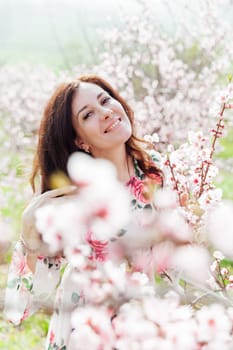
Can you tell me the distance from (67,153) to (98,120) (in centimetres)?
9

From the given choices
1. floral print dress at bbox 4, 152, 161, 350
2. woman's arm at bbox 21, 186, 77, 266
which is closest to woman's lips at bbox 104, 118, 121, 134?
floral print dress at bbox 4, 152, 161, 350

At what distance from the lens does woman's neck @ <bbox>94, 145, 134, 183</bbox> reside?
1.29 meters

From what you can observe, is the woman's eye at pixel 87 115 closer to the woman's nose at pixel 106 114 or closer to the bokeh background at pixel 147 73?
the woman's nose at pixel 106 114

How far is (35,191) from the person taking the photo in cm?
132

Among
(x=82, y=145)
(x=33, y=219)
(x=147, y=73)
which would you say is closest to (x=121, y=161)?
(x=82, y=145)

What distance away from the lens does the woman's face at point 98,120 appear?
48.5 inches

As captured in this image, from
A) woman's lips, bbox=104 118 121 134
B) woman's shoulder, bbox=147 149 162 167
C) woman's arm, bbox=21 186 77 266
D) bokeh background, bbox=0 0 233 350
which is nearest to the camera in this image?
woman's arm, bbox=21 186 77 266

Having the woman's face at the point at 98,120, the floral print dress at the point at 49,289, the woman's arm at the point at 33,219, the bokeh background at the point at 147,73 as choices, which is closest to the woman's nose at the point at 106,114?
the woman's face at the point at 98,120

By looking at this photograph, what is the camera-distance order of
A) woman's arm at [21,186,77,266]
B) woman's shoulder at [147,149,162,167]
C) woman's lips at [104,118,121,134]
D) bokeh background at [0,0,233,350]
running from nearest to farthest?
1. woman's arm at [21,186,77,266]
2. woman's lips at [104,118,121,134]
3. woman's shoulder at [147,149,162,167]
4. bokeh background at [0,0,233,350]

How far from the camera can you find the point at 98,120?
1.25 m

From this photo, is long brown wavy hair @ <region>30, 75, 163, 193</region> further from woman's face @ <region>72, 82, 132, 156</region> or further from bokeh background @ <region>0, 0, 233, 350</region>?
bokeh background @ <region>0, 0, 233, 350</region>

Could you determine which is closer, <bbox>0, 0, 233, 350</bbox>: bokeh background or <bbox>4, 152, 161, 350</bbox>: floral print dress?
<bbox>4, 152, 161, 350</bbox>: floral print dress

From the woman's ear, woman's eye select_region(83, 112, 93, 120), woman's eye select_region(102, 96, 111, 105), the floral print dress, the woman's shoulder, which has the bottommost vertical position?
the floral print dress

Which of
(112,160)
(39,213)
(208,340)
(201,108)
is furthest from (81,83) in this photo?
(201,108)
